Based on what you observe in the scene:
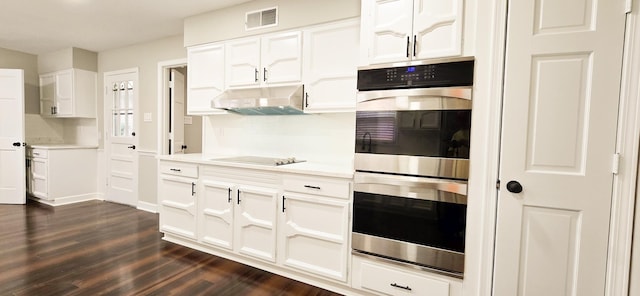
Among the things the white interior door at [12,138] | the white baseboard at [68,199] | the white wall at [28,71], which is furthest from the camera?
the white wall at [28,71]

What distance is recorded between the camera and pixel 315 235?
2.19 metres

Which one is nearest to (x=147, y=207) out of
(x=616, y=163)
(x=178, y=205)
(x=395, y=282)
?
(x=178, y=205)

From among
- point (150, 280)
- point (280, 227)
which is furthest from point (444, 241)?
point (150, 280)

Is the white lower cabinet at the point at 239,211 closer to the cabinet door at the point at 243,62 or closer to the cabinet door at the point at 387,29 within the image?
the cabinet door at the point at 243,62

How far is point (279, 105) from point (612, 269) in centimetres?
232

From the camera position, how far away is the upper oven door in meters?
1.74

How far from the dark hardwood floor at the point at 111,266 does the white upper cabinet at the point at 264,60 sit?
1711 mm

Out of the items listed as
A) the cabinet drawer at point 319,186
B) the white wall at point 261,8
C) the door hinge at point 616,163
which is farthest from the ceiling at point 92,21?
the door hinge at point 616,163

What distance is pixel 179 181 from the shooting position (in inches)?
114

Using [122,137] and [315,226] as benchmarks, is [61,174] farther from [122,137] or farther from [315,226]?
[315,226]

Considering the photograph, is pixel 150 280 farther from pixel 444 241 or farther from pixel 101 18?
pixel 101 18

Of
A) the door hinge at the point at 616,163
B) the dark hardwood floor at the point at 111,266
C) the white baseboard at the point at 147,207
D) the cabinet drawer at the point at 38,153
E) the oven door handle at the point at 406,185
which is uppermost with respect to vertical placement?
the door hinge at the point at 616,163

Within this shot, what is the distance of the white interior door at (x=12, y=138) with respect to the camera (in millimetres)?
4359

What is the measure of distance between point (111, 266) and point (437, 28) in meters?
3.15
